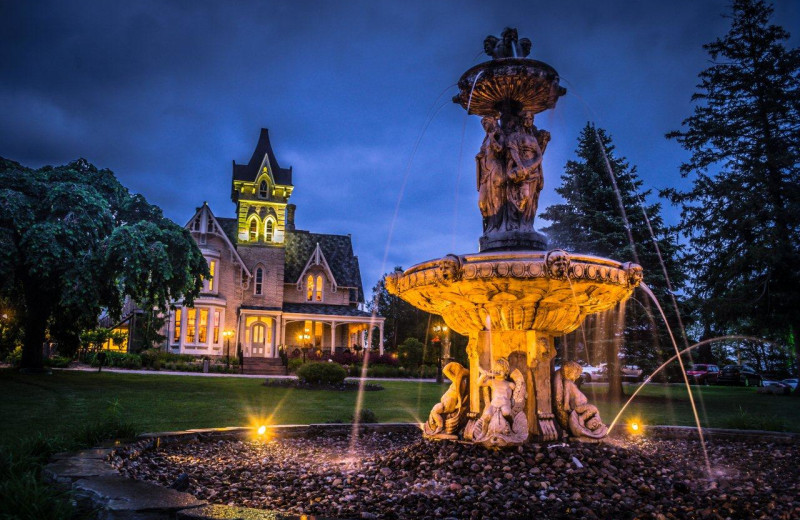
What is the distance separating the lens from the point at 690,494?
16.1 ft

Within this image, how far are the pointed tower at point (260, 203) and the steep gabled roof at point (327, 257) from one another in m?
2.75

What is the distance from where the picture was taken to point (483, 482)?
512cm

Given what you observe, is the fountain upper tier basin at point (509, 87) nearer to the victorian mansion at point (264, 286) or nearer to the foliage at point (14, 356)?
the victorian mansion at point (264, 286)

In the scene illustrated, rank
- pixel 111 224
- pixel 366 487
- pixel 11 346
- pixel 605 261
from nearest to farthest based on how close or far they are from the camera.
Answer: pixel 366 487, pixel 605 261, pixel 111 224, pixel 11 346

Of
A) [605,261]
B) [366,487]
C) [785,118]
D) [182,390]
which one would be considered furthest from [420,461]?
[785,118]

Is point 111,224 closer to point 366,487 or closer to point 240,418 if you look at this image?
point 240,418

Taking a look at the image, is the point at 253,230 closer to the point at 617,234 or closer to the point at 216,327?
the point at 216,327

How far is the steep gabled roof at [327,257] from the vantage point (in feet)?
151

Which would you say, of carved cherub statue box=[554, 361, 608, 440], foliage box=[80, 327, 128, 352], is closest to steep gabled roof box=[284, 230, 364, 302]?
foliage box=[80, 327, 128, 352]

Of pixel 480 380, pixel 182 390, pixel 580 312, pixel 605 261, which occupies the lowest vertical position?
pixel 182 390

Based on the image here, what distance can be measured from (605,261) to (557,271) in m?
0.79

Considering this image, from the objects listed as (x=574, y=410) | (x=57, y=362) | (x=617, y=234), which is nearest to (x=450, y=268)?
(x=574, y=410)

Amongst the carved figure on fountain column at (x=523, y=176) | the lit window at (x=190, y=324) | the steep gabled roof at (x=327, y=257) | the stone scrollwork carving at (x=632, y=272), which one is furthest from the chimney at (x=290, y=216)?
the stone scrollwork carving at (x=632, y=272)

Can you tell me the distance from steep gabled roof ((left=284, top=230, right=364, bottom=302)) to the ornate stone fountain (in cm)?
3830
